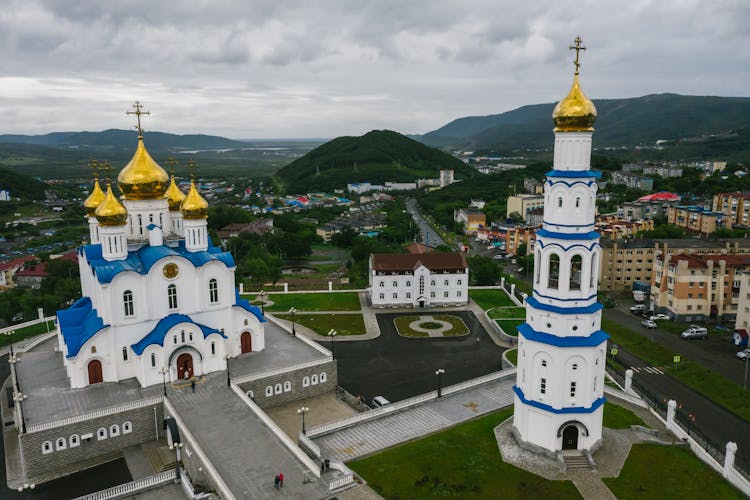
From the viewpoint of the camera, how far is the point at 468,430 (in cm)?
2523

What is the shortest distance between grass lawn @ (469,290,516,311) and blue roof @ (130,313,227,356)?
26777 millimetres

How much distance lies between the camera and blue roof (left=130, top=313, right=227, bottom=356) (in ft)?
93.9

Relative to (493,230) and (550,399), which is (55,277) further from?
(493,230)

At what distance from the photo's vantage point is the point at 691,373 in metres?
34.7

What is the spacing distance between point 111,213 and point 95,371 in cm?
846

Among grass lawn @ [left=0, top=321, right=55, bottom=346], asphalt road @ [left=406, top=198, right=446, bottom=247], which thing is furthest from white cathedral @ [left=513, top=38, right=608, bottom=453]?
asphalt road @ [left=406, top=198, right=446, bottom=247]

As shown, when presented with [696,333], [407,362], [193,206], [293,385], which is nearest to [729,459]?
[407,362]

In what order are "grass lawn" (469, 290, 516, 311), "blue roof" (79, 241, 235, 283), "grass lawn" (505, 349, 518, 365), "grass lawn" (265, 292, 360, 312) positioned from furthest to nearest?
"grass lawn" (469, 290, 516, 311) < "grass lawn" (265, 292, 360, 312) < "grass lawn" (505, 349, 518, 365) < "blue roof" (79, 241, 235, 283)

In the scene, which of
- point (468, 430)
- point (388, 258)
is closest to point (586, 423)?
point (468, 430)

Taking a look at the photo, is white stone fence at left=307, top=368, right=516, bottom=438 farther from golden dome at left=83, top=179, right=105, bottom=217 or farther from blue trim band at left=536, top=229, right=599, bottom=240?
golden dome at left=83, top=179, right=105, bottom=217

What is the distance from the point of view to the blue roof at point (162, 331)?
28.6 metres

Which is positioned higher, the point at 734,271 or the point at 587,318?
the point at 587,318

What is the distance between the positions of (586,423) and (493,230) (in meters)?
70.1

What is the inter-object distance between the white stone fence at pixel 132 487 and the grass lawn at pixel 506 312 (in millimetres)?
30109
